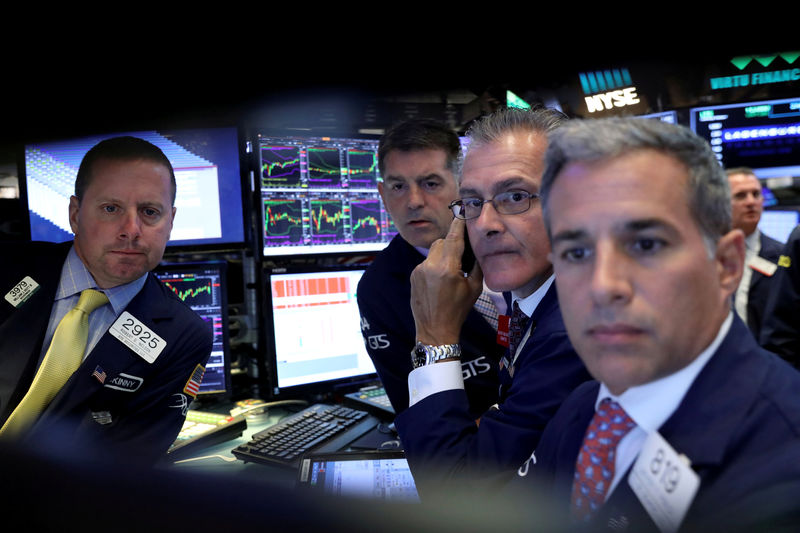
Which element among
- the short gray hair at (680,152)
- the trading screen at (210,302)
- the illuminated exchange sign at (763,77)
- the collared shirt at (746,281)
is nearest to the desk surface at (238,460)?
the trading screen at (210,302)

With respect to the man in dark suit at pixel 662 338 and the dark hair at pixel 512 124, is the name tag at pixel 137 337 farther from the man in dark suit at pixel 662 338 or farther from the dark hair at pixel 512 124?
the man in dark suit at pixel 662 338

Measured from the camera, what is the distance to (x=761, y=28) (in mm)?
283

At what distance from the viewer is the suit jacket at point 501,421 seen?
3.23 feet

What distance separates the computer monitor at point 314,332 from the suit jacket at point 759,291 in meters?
2.41

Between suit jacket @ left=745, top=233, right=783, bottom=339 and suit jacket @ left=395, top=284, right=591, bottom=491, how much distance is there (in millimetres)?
2797

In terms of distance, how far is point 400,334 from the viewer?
5.78 ft

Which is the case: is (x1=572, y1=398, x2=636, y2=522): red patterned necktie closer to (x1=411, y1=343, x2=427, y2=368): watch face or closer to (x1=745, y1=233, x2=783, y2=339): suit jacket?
(x1=411, y1=343, x2=427, y2=368): watch face

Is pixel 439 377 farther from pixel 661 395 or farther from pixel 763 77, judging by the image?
pixel 763 77

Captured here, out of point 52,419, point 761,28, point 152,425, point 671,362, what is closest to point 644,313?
point 671,362

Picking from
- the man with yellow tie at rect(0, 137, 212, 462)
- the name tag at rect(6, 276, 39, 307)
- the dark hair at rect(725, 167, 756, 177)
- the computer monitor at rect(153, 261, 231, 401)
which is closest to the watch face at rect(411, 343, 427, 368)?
the man with yellow tie at rect(0, 137, 212, 462)

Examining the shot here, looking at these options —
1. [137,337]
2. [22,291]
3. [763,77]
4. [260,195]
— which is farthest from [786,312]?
[22,291]

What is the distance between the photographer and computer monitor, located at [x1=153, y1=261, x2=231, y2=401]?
211 cm

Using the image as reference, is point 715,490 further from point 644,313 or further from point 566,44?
point 566,44

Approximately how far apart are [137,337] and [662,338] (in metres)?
1.34
